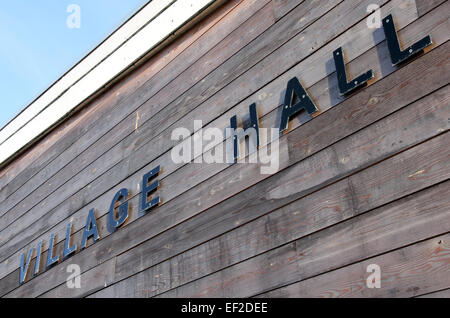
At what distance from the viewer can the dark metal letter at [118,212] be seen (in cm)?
430

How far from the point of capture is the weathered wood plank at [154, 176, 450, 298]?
241cm

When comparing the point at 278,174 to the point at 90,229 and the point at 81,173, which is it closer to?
the point at 90,229

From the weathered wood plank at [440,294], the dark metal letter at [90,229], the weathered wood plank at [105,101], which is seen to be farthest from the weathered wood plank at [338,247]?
the weathered wood plank at [105,101]

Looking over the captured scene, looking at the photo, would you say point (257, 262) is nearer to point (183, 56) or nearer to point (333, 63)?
point (333, 63)

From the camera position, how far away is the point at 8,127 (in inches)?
258

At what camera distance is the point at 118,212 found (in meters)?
4.39

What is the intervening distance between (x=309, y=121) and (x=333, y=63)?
40 cm

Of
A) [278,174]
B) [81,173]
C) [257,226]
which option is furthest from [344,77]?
[81,173]

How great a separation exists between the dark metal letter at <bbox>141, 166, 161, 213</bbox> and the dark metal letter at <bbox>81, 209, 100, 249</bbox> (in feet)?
2.01

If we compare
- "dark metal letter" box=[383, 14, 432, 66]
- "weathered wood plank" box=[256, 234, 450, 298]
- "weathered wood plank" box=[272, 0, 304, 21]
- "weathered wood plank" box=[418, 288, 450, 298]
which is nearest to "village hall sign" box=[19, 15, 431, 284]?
"dark metal letter" box=[383, 14, 432, 66]

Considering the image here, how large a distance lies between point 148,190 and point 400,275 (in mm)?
2316

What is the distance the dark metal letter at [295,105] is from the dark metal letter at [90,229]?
2.06m

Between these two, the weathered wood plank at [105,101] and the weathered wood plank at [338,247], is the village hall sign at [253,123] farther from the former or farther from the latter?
the weathered wood plank at [105,101]
